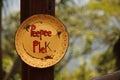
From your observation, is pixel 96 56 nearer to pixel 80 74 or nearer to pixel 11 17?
pixel 80 74

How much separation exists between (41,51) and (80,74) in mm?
6919

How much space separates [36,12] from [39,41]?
5.6 inches

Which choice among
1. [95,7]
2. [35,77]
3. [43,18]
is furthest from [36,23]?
[95,7]

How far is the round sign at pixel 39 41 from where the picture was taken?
55.1 inches

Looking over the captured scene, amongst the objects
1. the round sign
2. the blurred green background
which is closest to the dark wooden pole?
the round sign

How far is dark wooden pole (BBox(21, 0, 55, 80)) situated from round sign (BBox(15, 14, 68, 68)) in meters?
0.03

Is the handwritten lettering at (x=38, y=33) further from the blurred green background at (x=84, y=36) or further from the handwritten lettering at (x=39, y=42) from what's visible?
the blurred green background at (x=84, y=36)

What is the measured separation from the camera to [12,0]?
9.94 feet

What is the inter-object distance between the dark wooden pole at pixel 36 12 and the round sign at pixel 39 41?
0.08 ft

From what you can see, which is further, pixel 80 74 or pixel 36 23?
pixel 80 74

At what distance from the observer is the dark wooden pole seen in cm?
140

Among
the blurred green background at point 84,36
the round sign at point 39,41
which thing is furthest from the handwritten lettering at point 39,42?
the blurred green background at point 84,36

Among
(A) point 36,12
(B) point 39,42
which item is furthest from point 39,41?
(A) point 36,12

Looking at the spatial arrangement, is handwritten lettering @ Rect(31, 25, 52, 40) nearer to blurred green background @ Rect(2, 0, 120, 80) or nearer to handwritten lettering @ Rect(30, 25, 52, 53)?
handwritten lettering @ Rect(30, 25, 52, 53)
